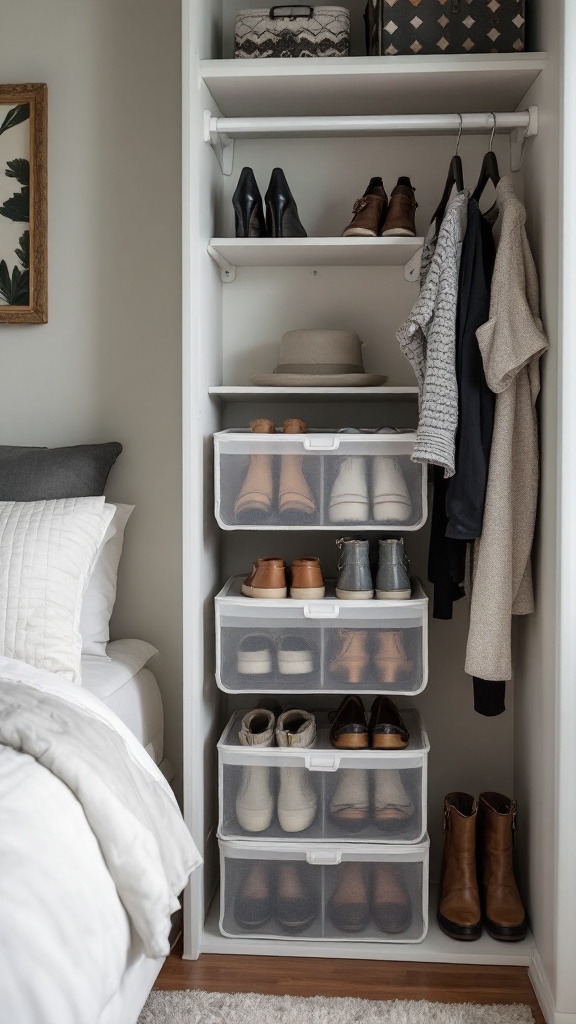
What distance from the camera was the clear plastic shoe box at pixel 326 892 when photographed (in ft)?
6.77

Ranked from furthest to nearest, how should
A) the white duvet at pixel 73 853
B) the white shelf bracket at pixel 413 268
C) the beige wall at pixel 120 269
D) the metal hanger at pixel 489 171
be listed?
1. the beige wall at pixel 120 269
2. the white shelf bracket at pixel 413 268
3. the metal hanger at pixel 489 171
4. the white duvet at pixel 73 853

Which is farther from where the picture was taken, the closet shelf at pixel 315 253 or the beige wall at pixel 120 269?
the beige wall at pixel 120 269

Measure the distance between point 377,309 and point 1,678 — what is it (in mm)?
1417

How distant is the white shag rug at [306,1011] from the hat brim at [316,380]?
137cm

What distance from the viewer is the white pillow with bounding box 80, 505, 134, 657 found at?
222 centimetres

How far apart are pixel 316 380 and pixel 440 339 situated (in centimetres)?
35

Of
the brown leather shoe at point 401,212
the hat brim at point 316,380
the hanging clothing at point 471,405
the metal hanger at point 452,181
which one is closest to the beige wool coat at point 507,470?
the hanging clothing at point 471,405

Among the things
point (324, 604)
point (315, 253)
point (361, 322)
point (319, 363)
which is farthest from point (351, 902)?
point (315, 253)

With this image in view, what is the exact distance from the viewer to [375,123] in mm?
2082

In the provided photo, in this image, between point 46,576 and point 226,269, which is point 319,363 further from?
point 46,576

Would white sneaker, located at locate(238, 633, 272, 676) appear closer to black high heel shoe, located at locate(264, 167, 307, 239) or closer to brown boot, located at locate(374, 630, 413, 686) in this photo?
brown boot, located at locate(374, 630, 413, 686)

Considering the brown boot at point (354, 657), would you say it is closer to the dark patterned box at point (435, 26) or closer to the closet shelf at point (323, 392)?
the closet shelf at point (323, 392)

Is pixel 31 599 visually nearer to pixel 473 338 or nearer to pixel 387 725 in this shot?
pixel 387 725

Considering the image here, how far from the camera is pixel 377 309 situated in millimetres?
2400
